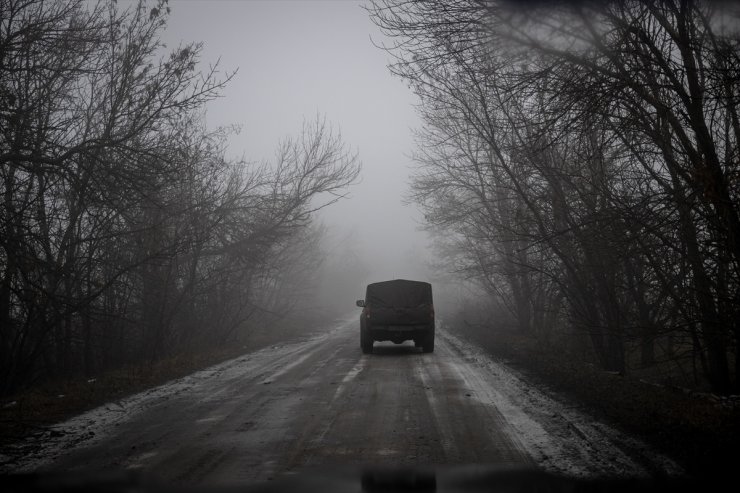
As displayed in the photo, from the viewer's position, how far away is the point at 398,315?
15.2 metres

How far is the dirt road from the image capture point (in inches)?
185

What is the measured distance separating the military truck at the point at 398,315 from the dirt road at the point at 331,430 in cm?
485

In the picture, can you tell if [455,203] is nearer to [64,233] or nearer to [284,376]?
[284,376]

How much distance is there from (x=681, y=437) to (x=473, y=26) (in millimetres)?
6047

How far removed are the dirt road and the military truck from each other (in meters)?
4.85

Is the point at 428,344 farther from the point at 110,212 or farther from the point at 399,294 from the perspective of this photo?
the point at 110,212

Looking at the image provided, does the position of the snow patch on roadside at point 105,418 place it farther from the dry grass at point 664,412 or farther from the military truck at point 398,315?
the dry grass at point 664,412

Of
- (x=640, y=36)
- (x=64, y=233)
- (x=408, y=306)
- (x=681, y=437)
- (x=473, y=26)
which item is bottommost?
(x=681, y=437)

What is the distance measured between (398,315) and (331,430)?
9.36m

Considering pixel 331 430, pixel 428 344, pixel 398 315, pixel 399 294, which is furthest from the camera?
pixel 399 294

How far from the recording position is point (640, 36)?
7051 millimetres

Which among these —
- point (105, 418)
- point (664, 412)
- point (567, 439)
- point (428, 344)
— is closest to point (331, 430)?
point (567, 439)

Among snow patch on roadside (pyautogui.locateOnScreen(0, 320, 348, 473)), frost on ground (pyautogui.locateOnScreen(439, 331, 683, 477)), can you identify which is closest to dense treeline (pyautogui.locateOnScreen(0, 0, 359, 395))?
snow patch on roadside (pyautogui.locateOnScreen(0, 320, 348, 473))

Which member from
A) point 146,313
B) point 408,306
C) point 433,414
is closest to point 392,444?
point 433,414
